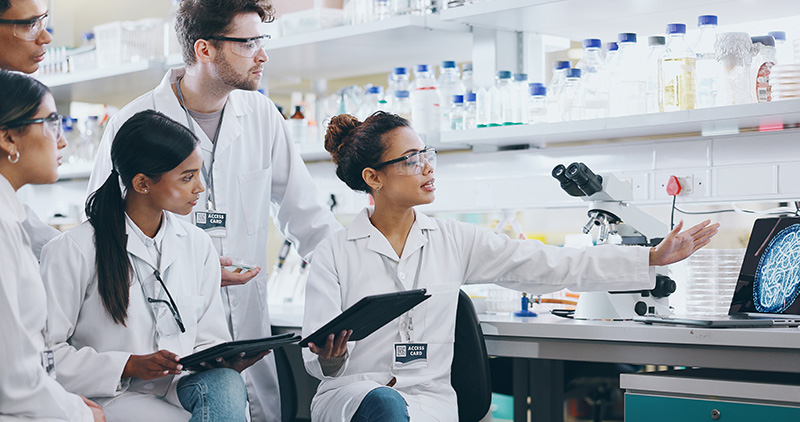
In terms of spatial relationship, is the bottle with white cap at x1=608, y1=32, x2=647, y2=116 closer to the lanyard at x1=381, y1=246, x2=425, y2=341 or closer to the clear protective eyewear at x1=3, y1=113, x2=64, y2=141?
the lanyard at x1=381, y1=246, x2=425, y2=341

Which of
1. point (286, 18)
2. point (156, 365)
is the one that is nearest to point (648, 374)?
point (156, 365)

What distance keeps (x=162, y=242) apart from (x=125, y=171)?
0.18m

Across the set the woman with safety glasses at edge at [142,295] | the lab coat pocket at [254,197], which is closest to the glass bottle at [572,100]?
the lab coat pocket at [254,197]

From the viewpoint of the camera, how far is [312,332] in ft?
6.80

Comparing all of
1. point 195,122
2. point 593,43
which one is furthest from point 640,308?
point 195,122

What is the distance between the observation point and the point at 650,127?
252 cm

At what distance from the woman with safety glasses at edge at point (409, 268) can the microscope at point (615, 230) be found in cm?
15

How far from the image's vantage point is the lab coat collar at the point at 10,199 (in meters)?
1.54

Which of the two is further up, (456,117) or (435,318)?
(456,117)

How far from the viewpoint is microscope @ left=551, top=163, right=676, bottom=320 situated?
225 centimetres

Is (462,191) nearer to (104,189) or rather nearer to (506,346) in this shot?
(506,346)

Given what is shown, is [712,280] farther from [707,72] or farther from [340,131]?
[340,131]

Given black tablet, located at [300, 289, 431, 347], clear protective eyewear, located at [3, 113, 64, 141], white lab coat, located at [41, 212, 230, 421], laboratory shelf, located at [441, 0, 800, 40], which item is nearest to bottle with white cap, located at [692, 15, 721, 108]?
laboratory shelf, located at [441, 0, 800, 40]

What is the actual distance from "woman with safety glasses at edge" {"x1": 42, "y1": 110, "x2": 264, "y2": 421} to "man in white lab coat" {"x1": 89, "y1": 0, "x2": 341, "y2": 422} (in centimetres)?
36
